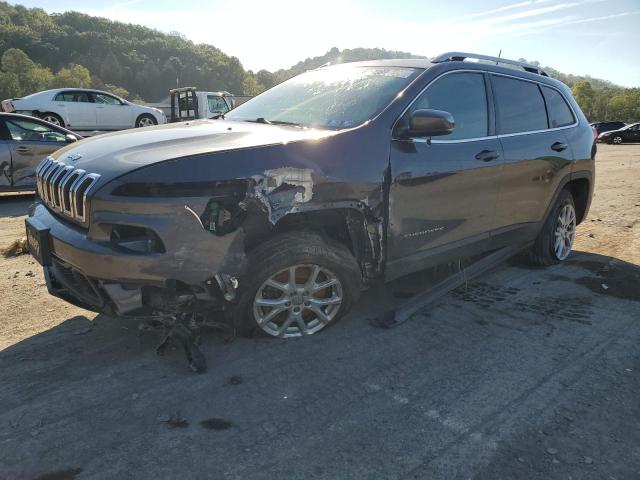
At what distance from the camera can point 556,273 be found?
4.84m

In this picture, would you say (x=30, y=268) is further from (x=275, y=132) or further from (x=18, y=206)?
(x=18, y=206)

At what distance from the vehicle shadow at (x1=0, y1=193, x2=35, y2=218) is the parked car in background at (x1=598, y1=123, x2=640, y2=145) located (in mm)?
30564

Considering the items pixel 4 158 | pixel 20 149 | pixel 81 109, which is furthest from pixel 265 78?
pixel 4 158

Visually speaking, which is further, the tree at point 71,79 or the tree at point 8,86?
the tree at point 71,79

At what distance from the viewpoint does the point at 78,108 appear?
Answer: 15711 millimetres

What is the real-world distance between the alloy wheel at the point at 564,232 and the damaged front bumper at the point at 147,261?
358 cm

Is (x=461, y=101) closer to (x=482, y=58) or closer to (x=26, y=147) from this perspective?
(x=482, y=58)

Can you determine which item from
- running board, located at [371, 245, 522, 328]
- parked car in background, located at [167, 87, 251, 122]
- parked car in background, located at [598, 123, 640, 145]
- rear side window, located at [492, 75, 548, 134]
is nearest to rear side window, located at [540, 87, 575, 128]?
rear side window, located at [492, 75, 548, 134]

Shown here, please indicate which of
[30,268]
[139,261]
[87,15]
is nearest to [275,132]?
[139,261]

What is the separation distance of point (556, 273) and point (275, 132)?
3.19 m

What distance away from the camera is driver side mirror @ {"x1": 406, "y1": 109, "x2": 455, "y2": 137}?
10.5ft

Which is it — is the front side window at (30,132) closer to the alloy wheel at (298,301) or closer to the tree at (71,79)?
the alloy wheel at (298,301)

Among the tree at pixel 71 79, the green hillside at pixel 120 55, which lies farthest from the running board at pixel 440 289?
the tree at pixel 71 79

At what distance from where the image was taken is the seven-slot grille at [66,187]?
270 cm
